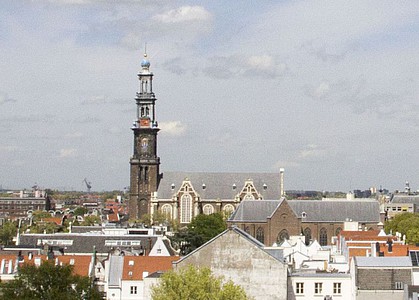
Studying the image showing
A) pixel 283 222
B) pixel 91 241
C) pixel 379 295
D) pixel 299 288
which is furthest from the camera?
pixel 283 222

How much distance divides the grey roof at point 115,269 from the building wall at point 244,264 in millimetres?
14782

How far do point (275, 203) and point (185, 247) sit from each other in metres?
30.0

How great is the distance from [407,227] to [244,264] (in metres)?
77.9

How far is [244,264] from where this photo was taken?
255ft

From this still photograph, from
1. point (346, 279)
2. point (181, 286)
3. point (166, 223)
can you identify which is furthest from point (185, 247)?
point (181, 286)

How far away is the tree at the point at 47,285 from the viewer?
68.6 metres

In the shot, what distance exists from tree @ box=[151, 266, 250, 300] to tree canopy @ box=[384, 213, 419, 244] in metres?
68.9

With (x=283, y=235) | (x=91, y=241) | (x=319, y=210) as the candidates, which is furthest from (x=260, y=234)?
(x=91, y=241)

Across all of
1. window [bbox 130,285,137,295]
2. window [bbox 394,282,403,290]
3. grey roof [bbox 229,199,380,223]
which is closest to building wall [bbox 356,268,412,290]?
window [bbox 394,282,403,290]

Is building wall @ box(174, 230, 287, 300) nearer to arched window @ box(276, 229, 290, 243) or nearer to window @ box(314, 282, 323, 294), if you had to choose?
window @ box(314, 282, 323, 294)

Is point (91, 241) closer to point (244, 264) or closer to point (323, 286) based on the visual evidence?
point (244, 264)

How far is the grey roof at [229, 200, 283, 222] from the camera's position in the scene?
17338 centimetres

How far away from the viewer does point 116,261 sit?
93.6m

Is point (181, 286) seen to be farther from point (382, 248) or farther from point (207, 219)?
point (207, 219)
